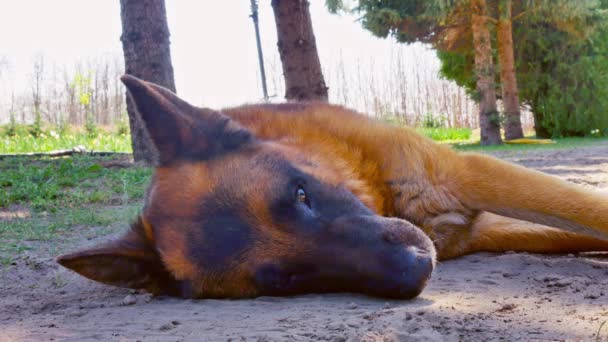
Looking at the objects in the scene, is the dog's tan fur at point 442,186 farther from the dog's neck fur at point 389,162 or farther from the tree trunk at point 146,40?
the tree trunk at point 146,40

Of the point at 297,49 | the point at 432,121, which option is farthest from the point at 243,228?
the point at 432,121

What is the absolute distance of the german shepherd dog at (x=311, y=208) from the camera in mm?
2488

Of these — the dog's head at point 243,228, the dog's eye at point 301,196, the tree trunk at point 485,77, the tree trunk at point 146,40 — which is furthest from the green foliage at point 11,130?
the dog's eye at point 301,196

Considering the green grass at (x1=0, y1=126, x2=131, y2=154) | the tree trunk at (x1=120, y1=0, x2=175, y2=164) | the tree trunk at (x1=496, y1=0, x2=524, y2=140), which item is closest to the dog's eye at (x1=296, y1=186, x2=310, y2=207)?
the tree trunk at (x1=120, y1=0, x2=175, y2=164)

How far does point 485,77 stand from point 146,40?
10718 mm

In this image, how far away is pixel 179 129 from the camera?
282 centimetres

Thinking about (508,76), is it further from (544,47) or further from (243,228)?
(243,228)

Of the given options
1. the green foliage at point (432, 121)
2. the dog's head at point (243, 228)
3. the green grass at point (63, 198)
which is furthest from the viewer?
the green foliage at point (432, 121)

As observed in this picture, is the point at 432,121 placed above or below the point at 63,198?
above

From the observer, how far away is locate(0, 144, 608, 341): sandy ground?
198 cm

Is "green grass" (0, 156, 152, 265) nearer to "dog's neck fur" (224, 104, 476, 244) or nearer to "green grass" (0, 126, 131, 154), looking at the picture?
"dog's neck fur" (224, 104, 476, 244)

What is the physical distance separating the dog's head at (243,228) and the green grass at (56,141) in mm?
11468

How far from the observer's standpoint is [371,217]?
2576mm

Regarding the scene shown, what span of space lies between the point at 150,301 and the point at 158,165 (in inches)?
23.7
